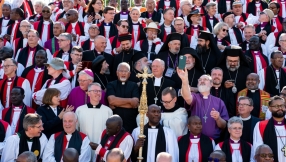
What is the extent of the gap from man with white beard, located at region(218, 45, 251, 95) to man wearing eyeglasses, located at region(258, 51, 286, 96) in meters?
0.38

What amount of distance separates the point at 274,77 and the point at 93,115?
4.01 metres

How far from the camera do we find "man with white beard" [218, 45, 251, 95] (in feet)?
42.7

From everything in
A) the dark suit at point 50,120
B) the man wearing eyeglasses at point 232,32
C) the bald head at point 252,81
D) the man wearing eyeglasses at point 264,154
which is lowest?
the man wearing eyeglasses at point 264,154

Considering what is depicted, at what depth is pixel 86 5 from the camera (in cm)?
1759

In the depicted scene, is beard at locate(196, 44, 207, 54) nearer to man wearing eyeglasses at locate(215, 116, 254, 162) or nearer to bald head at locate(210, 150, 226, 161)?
man wearing eyeglasses at locate(215, 116, 254, 162)

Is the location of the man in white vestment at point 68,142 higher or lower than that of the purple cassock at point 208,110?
lower

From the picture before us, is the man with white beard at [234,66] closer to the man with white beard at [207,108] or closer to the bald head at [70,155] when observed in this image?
the man with white beard at [207,108]

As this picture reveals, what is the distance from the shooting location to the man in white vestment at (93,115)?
1123 centimetres

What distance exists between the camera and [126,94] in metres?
11.8

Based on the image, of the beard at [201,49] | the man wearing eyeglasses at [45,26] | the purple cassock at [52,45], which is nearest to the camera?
the beard at [201,49]

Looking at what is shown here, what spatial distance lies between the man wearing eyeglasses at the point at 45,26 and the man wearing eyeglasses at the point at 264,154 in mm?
6808

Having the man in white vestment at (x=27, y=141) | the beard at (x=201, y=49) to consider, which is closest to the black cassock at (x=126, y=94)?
the man in white vestment at (x=27, y=141)

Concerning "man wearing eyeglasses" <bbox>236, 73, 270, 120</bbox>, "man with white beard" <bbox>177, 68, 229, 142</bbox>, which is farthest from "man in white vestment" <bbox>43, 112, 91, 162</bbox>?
"man wearing eyeglasses" <bbox>236, 73, 270, 120</bbox>

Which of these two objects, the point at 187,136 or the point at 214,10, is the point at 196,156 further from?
the point at 214,10
